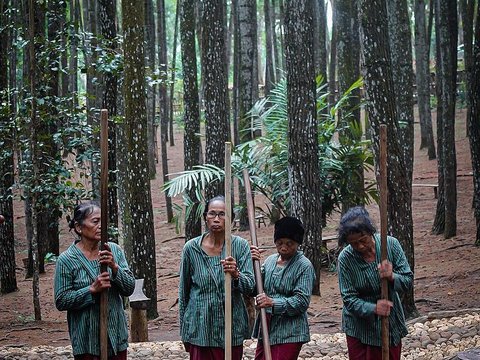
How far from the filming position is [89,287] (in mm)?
5012

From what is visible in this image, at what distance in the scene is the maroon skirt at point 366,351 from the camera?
5172mm

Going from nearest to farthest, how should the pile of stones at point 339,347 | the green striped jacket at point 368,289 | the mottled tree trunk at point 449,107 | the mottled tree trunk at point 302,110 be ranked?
1. the green striped jacket at point 368,289
2. the pile of stones at point 339,347
3. the mottled tree trunk at point 302,110
4. the mottled tree trunk at point 449,107

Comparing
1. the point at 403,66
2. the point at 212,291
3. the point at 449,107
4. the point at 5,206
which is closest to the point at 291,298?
the point at 212,291

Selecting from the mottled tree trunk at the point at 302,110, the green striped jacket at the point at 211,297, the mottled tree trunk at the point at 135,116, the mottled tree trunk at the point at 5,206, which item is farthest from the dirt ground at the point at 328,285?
the green striped jacket at the point at 211,297

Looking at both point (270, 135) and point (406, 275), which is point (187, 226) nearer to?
point (270, 135)

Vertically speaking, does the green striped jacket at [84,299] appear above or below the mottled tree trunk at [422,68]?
below

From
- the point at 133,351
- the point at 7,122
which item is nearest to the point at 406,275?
the point at 133,351

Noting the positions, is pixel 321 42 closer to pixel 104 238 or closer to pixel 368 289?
pixel 368 289

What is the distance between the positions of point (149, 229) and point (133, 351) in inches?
97.1

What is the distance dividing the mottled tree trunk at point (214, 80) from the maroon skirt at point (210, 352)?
6919 millimetres

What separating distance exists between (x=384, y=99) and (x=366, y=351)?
449cm

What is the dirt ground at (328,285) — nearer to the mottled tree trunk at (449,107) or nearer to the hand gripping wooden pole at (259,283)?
the mottled tree trunk at (449,107)

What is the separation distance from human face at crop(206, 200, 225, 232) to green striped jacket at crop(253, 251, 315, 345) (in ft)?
1.85

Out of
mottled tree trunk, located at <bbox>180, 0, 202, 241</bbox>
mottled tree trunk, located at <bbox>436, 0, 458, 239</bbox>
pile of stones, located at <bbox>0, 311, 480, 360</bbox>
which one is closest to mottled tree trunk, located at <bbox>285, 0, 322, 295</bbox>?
pile of stones, located at <bbox>0, 311, 480, 360</bbox>
